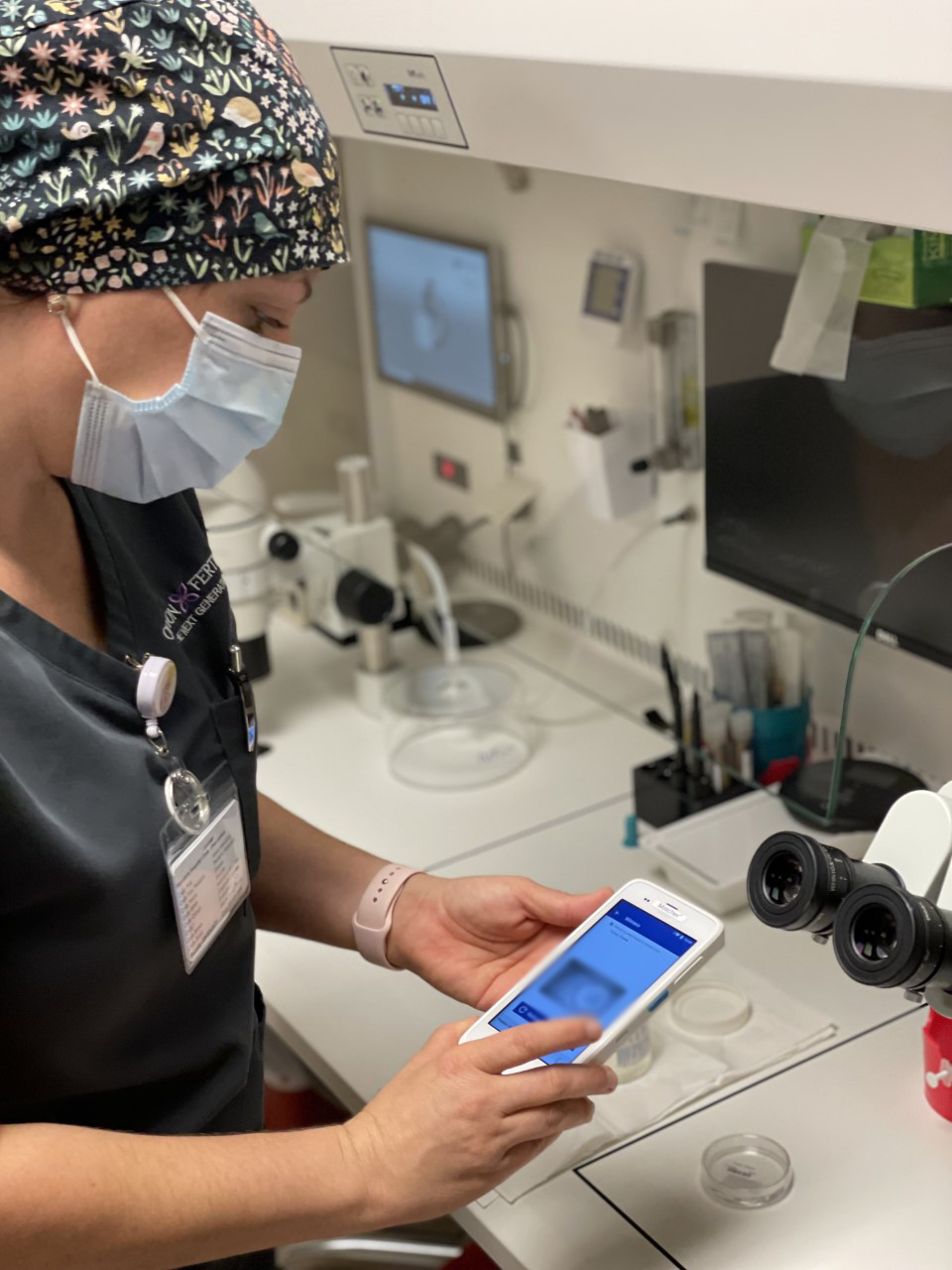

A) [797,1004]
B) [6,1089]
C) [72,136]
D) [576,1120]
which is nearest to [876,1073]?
[797,1004]

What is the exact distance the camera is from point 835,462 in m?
1.40

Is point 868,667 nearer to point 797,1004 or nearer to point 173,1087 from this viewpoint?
point 797,1004

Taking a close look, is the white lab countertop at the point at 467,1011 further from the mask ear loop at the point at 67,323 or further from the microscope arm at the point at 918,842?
the mask ear loop at the point at 67,323

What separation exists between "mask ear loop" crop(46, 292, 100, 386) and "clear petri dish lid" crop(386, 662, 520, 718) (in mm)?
1098

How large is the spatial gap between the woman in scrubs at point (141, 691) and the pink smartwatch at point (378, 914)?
0.47ft

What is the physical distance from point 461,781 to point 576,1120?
86 centimetres

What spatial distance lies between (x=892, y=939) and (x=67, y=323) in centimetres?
66

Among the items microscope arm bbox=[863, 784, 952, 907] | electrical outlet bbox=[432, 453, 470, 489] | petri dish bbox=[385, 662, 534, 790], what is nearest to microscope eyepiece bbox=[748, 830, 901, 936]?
microscope arm bbox=[863, 784, 952, 907]

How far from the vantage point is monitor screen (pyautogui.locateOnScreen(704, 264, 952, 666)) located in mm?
1256

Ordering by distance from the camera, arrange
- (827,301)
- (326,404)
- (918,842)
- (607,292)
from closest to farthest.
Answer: (918,842)
(827,301)
(607,292)
(326,404)

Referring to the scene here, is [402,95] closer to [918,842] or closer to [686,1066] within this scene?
[918,842]

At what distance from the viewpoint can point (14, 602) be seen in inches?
36.1

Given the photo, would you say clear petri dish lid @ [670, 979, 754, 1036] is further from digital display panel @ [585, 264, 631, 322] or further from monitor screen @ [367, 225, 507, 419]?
monitor screen @ [367, 225, 507, 419]

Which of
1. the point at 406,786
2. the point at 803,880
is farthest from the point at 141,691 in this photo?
the point at 406,786
